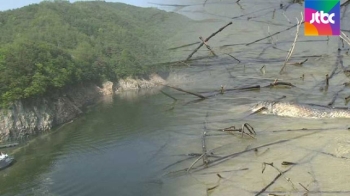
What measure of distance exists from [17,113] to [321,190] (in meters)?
33.8

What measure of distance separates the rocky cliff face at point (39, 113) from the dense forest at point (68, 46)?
3.19 ft

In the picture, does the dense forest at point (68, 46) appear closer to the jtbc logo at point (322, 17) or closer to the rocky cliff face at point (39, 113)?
the rocky cliff face at point (39, 113)

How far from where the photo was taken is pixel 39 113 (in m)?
41.6

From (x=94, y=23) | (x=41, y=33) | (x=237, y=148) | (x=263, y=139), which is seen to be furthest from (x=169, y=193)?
(x=94, y=23)

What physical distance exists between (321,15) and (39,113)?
36.5 metres

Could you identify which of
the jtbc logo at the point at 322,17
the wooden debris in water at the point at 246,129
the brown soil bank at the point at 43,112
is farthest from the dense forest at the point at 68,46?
the jtbc logo at the point at 322,17

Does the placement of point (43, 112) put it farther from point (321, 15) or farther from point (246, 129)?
point (321, 15)

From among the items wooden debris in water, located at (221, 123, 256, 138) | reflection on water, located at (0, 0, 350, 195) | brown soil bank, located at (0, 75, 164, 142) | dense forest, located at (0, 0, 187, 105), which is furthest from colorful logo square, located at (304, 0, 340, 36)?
brown soil bank, located at (0, 75, 164, 142)

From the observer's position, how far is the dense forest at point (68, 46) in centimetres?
4153

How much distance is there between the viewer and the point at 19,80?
40.8 metres

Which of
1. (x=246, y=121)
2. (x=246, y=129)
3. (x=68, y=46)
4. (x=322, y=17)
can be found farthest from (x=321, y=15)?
(x=68, y=46)

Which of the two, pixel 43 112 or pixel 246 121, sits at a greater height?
pixel 246 121

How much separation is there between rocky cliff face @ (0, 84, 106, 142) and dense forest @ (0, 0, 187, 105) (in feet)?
3.19

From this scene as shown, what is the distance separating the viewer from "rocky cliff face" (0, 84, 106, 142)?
3834 cm
